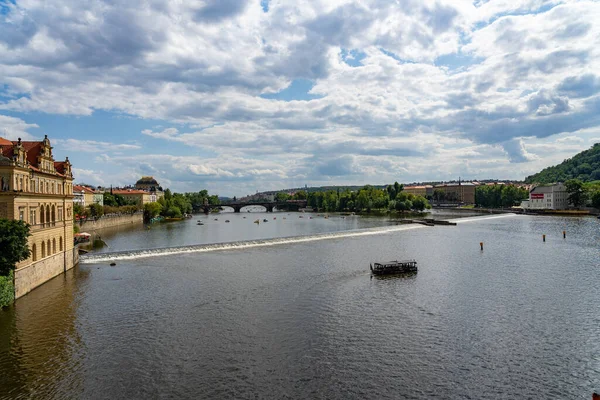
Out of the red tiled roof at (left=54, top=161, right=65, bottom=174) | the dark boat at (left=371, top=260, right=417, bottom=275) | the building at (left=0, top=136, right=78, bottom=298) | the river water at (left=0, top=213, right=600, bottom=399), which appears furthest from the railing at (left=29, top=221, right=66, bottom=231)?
the dark boat at (left=371, top=260, right=417, bottom=275)

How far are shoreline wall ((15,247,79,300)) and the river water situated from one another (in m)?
1.06

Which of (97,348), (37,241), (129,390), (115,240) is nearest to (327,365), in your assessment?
(129,390)

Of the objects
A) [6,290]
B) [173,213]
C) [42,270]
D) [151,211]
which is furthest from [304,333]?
[173,213]

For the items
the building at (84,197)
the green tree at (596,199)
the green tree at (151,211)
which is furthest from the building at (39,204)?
the green tree at (596,199)

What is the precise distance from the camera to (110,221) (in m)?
106

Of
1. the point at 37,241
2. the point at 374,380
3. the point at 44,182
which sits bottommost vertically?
the point at 374,380

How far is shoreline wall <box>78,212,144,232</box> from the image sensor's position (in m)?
91.6

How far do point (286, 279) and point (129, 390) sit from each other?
22.7 m

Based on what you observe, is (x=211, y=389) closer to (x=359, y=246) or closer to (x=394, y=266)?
(x=394, y=266)

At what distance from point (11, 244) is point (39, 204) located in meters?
8.96

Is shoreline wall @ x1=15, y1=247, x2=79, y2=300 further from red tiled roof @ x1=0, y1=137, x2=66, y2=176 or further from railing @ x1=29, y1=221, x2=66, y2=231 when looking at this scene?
red tiled roof @ x1=0, y1=137, x2=66, y2=176

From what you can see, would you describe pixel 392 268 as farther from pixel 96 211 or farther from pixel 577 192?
pixel 577 192

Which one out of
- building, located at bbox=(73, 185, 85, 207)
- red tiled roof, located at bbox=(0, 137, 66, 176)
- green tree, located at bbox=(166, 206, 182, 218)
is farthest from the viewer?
green tree, located at bbox=(166, 206, 182, 218)

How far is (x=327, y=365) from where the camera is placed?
865 inches
